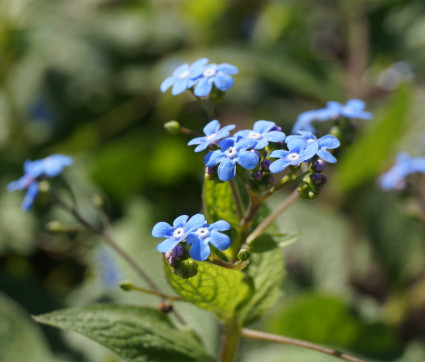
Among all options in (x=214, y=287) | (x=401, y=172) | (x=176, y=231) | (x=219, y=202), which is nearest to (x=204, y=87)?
(x=219, y=202)

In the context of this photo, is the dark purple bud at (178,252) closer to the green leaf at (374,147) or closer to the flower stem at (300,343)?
the flower stem at (300,343)

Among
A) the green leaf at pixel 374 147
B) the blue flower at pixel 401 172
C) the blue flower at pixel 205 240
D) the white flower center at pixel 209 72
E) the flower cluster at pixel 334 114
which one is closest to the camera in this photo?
the blue flower at pixel 205 240

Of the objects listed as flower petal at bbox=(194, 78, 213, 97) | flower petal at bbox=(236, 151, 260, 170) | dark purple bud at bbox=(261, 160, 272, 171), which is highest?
flower petal at bbox=(194, 78, 213, 97)

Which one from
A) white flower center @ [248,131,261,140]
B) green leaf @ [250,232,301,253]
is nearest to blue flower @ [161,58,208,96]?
white flower center @ [248,131,261,140]

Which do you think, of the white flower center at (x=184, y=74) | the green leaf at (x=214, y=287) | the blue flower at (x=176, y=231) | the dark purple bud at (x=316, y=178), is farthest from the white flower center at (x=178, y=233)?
the white flower center at (x=184, y=74)

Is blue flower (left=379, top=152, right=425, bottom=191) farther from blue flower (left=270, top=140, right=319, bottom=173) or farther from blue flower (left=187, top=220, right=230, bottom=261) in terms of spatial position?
blue flower (left=187, top=220, right=230, bottom=261)

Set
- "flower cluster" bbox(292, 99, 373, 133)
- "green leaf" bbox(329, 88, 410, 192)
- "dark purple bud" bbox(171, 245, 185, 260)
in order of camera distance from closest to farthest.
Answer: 1. "dark purple bud" bbox(171, 245, 185, 260)
2. "flower cluster" bbox(292, 99, 373, 133)
3. "green leaf" bbox(329, 88, 410, 192)

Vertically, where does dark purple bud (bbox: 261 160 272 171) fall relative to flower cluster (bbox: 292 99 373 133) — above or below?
above
